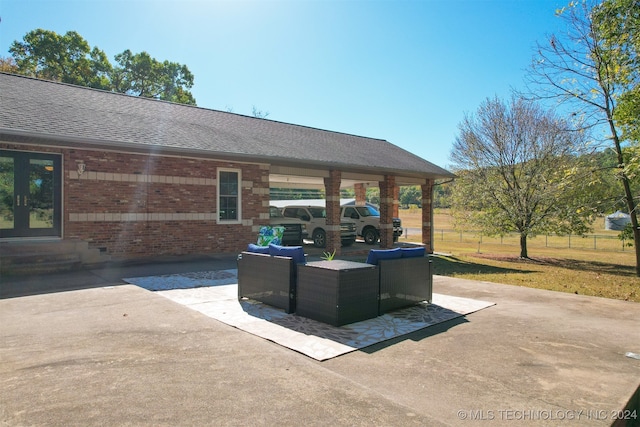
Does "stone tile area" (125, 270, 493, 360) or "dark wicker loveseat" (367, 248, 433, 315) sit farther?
"dark wicker loveseat" (367, 248, 433, 315)

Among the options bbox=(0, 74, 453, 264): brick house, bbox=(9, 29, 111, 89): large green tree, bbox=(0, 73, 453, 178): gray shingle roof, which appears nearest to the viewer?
bbox=(0, 73, 453, 178): gray shingle roof

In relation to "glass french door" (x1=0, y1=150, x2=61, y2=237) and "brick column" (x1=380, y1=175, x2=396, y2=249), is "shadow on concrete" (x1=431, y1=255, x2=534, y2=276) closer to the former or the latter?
"brick column" (x1=380, y1=175, x2=396, y2=249)

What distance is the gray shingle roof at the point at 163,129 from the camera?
9609 mm

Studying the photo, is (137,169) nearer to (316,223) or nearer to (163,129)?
(163,129)

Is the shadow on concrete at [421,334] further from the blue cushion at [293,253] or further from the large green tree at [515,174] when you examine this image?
the large green tree at [515,174]

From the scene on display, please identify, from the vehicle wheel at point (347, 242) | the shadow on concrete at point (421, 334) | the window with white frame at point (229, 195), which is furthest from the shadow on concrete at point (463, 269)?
the window with white frame at point (229, 195)

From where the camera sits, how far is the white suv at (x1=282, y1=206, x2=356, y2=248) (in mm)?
18031

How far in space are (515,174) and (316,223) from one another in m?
9.71

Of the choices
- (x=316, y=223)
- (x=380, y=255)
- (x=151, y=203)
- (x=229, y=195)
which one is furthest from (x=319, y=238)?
(x=380, y=255)

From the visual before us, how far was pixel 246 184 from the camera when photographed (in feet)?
44.2

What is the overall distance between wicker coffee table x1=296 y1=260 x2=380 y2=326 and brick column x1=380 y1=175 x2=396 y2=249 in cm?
1195

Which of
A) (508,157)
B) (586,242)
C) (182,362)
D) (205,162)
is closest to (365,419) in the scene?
(182,362)

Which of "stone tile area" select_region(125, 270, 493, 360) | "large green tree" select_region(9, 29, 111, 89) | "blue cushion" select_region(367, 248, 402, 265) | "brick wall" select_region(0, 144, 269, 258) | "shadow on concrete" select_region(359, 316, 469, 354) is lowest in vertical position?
"shadow on concrete" select_region(359, 316, 469, 354)

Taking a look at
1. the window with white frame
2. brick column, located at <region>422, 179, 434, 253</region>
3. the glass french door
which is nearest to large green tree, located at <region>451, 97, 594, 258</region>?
brick column, located at <region>422, 179, 434, 253</region>
